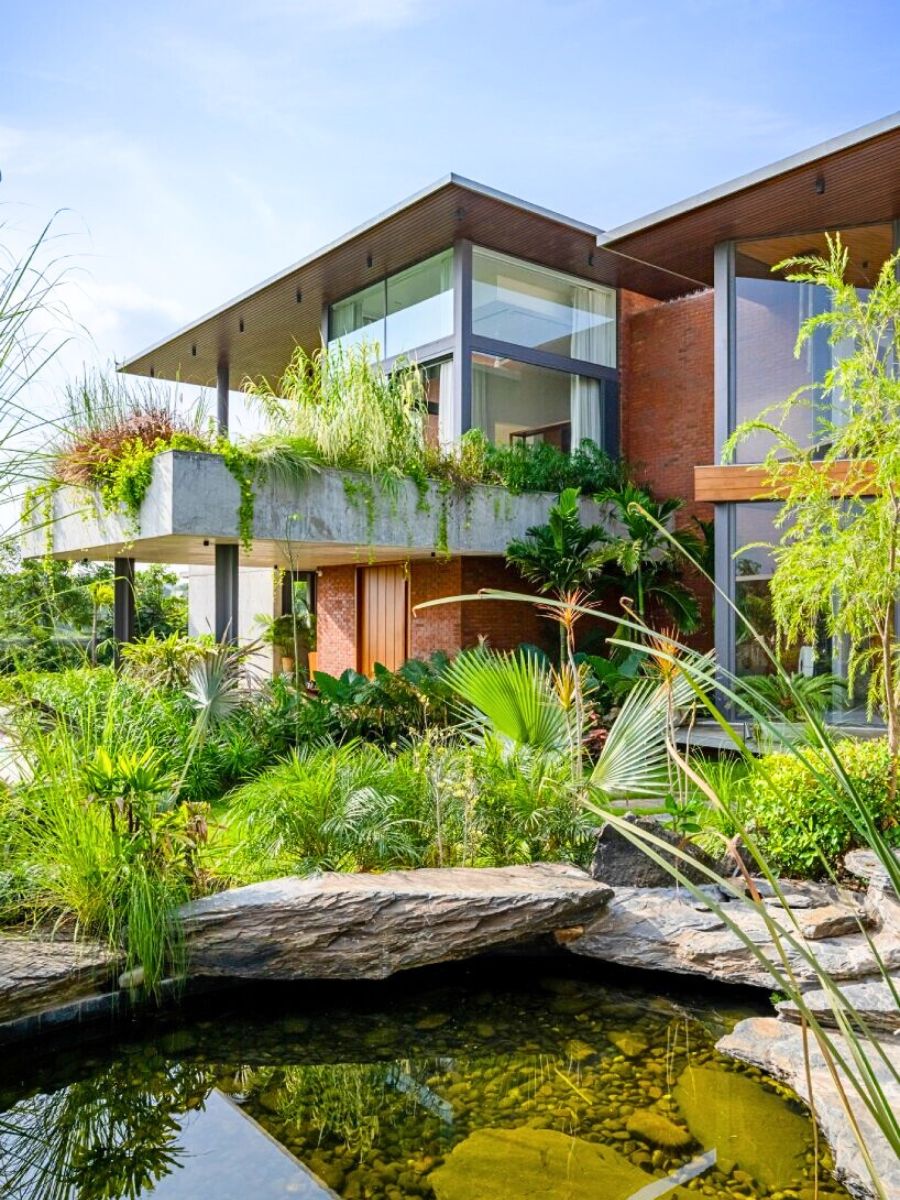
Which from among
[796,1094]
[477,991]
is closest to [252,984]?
[477,991]

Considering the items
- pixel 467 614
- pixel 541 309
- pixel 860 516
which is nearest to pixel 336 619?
pixel 467 614

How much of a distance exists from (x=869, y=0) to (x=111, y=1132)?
9148 millimetres

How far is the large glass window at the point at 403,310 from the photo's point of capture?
504 inches

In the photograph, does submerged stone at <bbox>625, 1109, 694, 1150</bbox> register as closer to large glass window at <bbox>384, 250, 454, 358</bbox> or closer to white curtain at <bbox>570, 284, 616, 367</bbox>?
large glass window at <bbox>384, 250, 454, 358</bbox>

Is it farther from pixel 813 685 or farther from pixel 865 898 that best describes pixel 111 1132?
pixel 813 685

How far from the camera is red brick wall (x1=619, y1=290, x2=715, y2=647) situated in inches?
534

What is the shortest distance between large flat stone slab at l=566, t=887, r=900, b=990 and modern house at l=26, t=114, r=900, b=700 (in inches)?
190

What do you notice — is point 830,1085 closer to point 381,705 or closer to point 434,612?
point 381,705

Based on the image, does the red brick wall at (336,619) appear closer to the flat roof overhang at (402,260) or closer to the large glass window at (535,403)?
the large glass window at (535,403)

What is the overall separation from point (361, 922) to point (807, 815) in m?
3.15

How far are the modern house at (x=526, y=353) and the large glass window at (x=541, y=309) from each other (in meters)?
0.03

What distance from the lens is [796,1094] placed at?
13.5 ft

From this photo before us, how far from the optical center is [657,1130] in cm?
382

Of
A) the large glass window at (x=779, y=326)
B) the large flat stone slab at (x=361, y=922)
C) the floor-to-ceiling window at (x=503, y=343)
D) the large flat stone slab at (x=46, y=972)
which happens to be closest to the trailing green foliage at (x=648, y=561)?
the floor-to-ceiling window at (x=503, y=343)
